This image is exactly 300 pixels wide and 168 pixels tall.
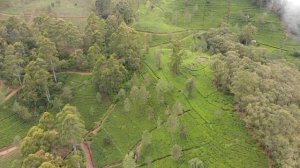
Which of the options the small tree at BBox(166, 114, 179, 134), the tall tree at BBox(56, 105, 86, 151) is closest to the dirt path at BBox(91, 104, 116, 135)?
the tall tree at BBox(56, 105, 86, 151)

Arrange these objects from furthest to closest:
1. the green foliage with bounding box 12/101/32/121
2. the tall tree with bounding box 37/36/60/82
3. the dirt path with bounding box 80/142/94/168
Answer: the tall tree with bounding box 37/36/60/82 < the green foliage with bounding box 12/101/32/121 < the dirt path with bounding box 80/142/94/168

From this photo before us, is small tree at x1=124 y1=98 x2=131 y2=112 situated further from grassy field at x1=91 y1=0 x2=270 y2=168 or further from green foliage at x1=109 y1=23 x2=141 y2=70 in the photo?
green foliage at x1=109 y1=23 x2=141 y2=70

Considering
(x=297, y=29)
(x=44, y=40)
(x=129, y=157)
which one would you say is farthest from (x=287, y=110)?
(x=297, y=29)

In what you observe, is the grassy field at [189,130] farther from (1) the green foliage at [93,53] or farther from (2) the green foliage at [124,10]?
(2) the green foliage at [124,10]

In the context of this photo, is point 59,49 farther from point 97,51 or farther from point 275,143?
point 275,143

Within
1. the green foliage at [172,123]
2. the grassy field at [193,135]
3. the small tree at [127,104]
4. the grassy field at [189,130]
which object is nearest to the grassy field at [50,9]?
the grassy field at [189,130]
